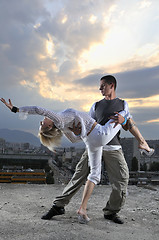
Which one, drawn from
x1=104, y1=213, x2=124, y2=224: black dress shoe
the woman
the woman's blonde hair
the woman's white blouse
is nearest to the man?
x1=104, y1=213, x2=124, y2=224: black dress shoe

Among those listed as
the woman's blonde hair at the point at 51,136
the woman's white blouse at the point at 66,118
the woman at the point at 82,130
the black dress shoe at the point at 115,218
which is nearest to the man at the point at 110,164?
the black dress shoe at the point at 115,218

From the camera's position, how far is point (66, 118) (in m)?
2.49

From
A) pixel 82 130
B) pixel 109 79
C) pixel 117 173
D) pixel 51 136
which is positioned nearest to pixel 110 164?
pixel 117 173

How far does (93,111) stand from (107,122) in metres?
0.41

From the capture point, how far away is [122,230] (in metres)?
2.81

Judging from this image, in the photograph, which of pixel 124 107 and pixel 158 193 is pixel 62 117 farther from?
pixel 158 193

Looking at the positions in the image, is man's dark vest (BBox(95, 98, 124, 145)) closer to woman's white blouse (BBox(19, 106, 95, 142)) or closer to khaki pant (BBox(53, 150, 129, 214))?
khaki pant (BBox(53, 150, 129, 214))

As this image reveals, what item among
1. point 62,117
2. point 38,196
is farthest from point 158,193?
point 62,117

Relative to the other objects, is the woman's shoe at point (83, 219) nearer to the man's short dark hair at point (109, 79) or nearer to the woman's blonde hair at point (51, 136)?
the woman's blonde hair at point (51, 136)

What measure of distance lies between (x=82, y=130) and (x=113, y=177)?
77cm

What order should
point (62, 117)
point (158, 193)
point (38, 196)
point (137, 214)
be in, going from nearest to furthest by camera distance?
point (62, 117), point (137, 214), point (38, 196), point (158, 193)

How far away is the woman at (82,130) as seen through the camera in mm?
2422

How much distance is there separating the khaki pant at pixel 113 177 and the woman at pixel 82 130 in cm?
18

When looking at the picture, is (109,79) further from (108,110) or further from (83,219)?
(83,219)
